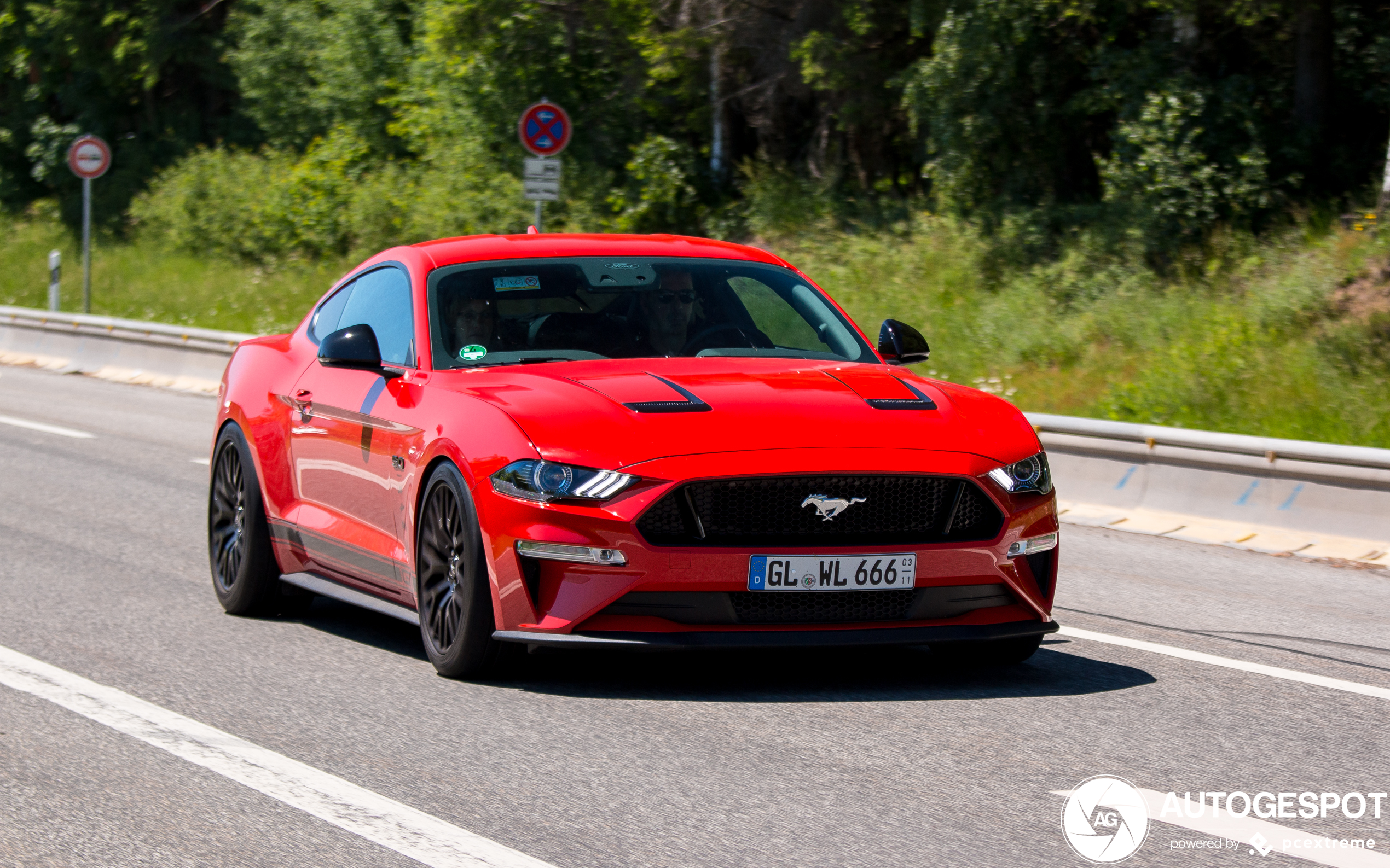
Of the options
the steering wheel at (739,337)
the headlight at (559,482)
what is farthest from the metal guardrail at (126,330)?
the headlight at (559,482)

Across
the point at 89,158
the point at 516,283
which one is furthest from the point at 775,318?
the point at 89,158

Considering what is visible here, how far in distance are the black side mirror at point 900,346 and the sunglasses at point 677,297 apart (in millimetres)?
774

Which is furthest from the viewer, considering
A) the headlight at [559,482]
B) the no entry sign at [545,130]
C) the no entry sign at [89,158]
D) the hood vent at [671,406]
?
the no entry sign at [89,158]

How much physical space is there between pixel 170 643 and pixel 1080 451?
21.2 feet

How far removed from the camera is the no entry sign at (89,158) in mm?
27750

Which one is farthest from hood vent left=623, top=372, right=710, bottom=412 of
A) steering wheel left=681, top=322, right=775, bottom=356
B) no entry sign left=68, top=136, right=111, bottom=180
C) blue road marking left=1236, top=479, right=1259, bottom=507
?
no entry sign left=68, top=136, right=111, bottom=180

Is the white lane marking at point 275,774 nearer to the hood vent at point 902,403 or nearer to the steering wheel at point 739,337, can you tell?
the hood vent at point 902,403

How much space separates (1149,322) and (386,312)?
9919 millimetres

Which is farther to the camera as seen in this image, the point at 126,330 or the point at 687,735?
the point at 126,330

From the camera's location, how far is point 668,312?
6750 mm

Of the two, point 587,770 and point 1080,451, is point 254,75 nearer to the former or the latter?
point 1080,451

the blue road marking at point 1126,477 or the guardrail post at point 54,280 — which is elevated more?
the blue road marking at point 1126,477

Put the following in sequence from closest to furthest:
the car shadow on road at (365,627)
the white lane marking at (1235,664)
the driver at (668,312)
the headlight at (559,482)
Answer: the headlight at (559,482), the white lane marking at (1235,664), the driver at (668,312), the car shadow on road at (365,627)
